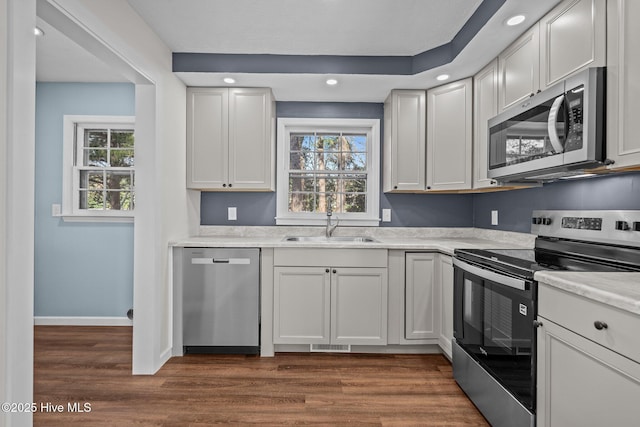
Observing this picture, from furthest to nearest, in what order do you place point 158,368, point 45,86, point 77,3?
point 45,86 → point 158,368 → point 77,3

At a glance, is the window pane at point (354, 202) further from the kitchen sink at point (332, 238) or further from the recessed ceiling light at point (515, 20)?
the recessed ceiling light at point (515, 20)

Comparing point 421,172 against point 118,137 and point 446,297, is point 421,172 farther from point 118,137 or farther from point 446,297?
point 118,137

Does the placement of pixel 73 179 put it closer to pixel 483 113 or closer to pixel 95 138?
pixel 95 138

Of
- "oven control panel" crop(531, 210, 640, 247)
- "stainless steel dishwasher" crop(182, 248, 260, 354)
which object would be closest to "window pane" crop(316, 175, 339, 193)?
"stainless steel dishwasher" crop(182, 248, 260, 354)

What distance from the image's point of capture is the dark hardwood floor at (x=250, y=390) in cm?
198

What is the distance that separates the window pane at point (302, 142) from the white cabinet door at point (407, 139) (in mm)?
843

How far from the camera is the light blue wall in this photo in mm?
3479

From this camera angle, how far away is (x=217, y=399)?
2.17 m

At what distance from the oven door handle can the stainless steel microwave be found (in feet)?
1.96

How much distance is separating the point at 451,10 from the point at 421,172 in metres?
1.28

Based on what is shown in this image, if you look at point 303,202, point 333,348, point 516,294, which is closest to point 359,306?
point 333,348

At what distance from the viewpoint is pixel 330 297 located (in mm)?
2803

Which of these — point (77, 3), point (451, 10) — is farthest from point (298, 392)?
point (451, 10)

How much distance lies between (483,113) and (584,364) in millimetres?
1923
